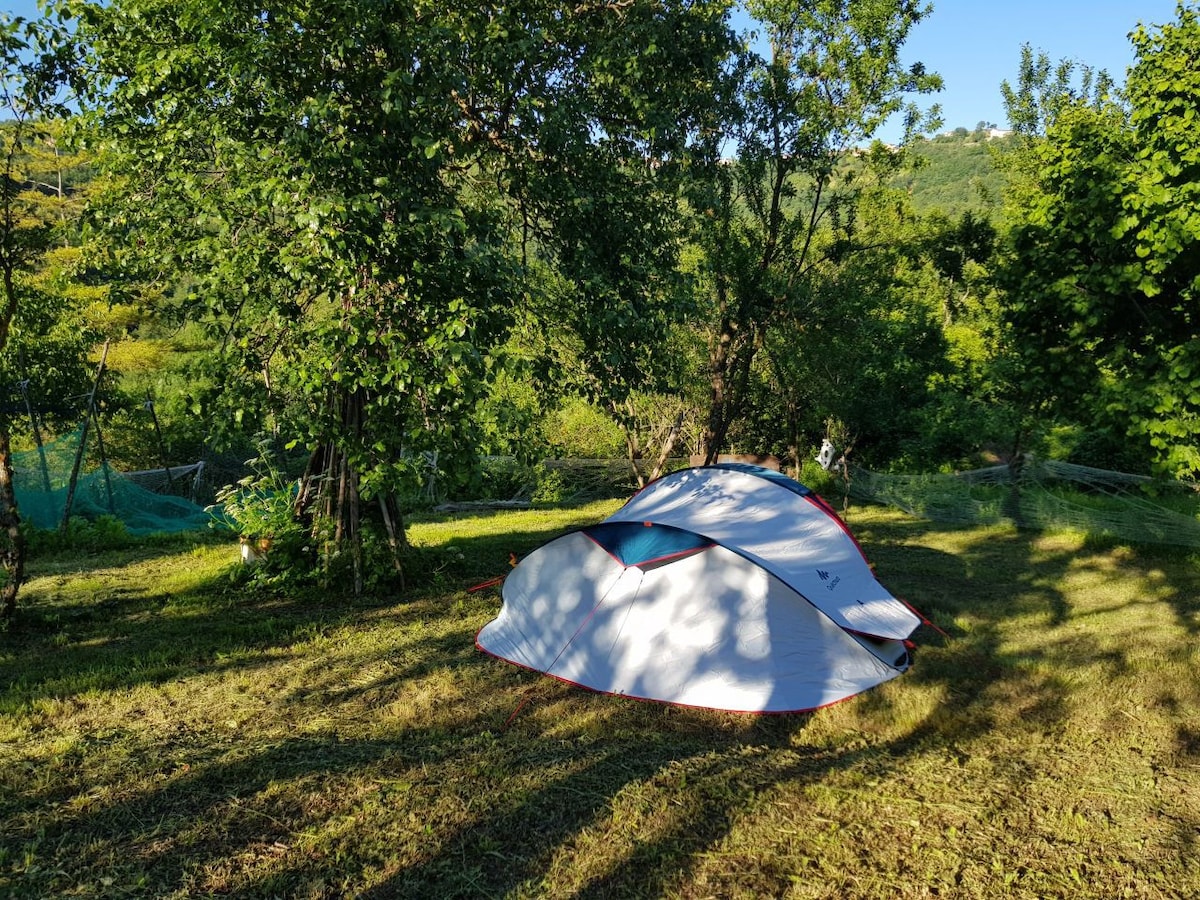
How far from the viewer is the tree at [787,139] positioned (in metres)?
12.8

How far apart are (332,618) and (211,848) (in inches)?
161

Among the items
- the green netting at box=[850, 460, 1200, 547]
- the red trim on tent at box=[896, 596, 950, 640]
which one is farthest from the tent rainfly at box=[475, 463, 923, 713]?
the green netting at box=[850, 460, 1200, 547]

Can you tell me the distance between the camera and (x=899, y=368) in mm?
21438

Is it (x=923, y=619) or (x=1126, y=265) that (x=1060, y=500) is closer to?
(x=1126, y=265)

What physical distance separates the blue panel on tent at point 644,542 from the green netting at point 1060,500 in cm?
826

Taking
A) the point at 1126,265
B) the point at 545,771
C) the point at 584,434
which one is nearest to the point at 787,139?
the point at 1126,265

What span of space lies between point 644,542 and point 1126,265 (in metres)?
6.84

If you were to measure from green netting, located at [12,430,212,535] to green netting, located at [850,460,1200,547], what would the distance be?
42.6 ft

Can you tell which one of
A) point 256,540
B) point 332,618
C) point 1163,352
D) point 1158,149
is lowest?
point 332,618

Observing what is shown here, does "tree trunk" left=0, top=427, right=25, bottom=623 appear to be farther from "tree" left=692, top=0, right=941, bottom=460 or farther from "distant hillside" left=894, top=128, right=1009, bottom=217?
"distant hillside" left=894, top=128, right=1009, bottom=217

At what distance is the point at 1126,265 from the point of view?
29.8 ft

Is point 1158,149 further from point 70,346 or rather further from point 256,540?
point 70,346

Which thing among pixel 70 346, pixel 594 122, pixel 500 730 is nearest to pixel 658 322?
pixel 594 122

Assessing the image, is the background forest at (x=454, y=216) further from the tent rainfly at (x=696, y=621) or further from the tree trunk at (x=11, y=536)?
the tent rainfly at (x=696, y=621)
